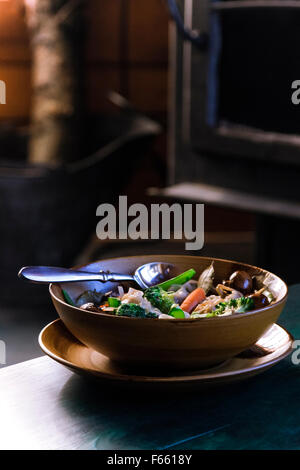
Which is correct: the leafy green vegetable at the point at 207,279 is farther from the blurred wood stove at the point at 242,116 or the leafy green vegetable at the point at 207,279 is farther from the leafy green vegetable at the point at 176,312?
the blurred wood stove at the point at 242,116

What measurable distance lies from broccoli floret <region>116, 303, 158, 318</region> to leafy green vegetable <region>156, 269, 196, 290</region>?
16 cm

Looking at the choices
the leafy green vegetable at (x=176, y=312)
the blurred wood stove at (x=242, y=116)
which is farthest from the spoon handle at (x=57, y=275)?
the blurred wood stove at (x=242, y=116)

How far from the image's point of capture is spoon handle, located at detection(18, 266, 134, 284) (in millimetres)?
856

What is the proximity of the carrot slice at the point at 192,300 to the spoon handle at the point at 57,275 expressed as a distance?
96 millimetres

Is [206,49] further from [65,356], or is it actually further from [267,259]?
[65,356]

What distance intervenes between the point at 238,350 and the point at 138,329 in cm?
13

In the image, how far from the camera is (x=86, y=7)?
4.07 m

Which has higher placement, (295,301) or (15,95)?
(15,95)

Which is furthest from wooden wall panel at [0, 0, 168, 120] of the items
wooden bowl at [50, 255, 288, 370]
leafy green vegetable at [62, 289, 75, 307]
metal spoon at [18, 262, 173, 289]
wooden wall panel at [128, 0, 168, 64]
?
wooden bowl at [50, 255, 288, 370]

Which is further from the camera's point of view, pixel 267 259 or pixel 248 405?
pixel 267 259

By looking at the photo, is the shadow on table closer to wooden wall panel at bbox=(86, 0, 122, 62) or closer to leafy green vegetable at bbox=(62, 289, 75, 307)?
leafy green vegetable at bbox=(62, 289, 75, 307)

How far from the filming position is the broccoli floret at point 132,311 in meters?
0.84

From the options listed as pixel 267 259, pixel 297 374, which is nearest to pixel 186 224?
pixel 267 259
